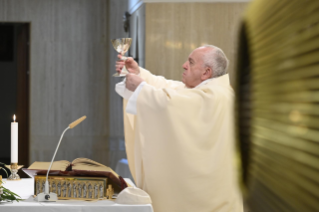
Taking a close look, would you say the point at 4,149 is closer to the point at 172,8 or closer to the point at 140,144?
the point at 172,8

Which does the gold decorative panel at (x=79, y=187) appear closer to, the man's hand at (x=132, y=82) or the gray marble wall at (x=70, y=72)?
the man's hand at (x=132, y=82)

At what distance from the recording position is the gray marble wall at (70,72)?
6863 millimetres

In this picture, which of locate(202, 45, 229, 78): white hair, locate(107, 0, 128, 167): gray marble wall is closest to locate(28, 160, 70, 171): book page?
locate(202, 45, 229, 78): white hair

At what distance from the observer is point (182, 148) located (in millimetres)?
2768

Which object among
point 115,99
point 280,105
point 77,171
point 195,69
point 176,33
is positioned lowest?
point 77,171

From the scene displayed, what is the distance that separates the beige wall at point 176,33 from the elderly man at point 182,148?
7.23ft

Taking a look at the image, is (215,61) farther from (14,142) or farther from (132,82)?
(14,142)

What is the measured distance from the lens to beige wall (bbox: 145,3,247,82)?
16.5 ft

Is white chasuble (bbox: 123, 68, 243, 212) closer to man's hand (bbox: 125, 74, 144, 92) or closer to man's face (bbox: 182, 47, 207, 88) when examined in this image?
man's hand (bbox: 125, 74, 144, 92)

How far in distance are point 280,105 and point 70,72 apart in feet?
22.9

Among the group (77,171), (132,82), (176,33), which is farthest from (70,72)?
(77,171)

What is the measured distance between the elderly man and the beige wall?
2203mm

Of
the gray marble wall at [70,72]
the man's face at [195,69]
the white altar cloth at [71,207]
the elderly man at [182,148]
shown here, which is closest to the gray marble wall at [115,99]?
the gray marble wall at [70,72]

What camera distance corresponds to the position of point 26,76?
7.10 metres
